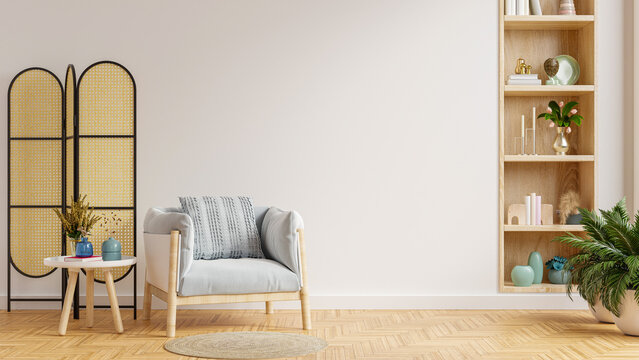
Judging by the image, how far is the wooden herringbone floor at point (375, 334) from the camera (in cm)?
347

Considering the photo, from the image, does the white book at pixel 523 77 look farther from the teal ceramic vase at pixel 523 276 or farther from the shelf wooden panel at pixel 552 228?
the teal ceramic vase at pixel 523 276

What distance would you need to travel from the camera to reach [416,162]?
487 centimetres

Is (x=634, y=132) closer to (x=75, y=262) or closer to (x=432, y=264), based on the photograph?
(x=432, y=264)

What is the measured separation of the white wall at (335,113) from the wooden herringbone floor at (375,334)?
0.40m

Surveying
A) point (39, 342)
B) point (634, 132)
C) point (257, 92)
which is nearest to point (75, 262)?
point (39, 342)

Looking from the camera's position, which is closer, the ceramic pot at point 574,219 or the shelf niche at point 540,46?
the ceramic pot at point 574,219

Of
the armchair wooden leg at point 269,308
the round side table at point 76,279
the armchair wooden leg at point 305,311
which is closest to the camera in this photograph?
the round side table at point 76,279

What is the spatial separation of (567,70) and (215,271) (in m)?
2.92

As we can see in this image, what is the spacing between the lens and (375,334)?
3.95m

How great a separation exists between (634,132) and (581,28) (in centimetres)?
84

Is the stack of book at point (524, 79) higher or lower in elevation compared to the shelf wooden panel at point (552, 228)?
higher

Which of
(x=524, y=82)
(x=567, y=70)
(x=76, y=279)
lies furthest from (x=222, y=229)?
(x=567, y=70)

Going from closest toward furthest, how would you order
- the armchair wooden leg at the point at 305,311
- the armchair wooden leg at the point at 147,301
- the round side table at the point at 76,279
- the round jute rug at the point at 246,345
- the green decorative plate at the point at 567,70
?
1. the round jute rug at the point at 246,345
2. the round side table at the point at 76,279
3. the armchair wooden leg at the point at 305,311
4. the armchair wooden leg at the point at 147,301
5. the green decorative plate at the point at 567,70

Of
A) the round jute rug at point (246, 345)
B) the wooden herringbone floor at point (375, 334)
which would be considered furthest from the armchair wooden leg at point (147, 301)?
the round jute rug at point (246, 345)
